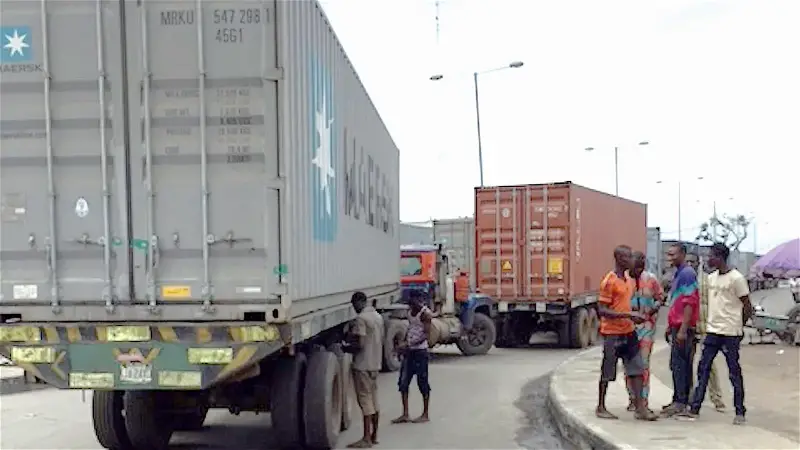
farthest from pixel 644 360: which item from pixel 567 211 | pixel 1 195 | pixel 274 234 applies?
pixel 567 211

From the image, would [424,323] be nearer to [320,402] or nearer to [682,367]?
[320,402]

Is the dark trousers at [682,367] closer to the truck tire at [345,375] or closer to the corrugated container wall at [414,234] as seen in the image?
the truck tire at [345,375]

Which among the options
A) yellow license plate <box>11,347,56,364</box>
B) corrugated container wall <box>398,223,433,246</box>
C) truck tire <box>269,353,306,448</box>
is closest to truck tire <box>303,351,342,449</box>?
truck tire <box>269,353,306,448</box>

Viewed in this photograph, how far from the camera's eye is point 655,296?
319 inches

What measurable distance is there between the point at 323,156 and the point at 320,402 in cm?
234

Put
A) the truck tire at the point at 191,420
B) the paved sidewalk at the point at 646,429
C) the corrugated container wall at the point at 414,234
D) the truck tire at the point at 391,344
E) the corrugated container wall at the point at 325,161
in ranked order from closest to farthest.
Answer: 1. the corrugated container wall at the point at 325,161
2. the paved sidewalk at the point at 646,429
3. the truck tire at the point at 191,420
4. the truck tire at the point at 391,344
5. the corrugated container wall at the point at 414,234

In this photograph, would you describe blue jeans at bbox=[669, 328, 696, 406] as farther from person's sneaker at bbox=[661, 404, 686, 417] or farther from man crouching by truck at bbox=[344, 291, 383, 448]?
man crouching by truck at bbox=[344, 291, 383, 448]

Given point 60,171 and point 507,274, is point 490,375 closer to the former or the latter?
point 507,274

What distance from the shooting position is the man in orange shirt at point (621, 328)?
25.6ft

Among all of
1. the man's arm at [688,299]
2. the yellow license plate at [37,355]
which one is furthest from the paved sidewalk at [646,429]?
the yellow license plate at [37,355]

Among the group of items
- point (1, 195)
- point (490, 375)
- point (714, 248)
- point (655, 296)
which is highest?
point (1, 195)

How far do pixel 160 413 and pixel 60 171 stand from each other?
2.70 meters

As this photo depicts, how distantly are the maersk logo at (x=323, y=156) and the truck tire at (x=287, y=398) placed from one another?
4.05ft

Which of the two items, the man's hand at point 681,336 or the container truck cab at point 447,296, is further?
the container truck cab at point 447,296
